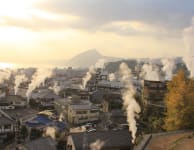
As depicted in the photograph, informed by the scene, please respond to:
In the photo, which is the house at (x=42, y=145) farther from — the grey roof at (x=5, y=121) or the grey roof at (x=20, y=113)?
the grey roof at (x=20, y=113)

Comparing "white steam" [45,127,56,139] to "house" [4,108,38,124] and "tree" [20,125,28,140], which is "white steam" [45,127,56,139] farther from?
"house" [4,108,38,124]

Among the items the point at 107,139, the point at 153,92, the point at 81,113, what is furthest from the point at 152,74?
the point at 107,139

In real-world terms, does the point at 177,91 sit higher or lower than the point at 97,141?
higher

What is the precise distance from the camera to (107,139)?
21.5 meters

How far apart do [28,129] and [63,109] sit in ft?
33.6

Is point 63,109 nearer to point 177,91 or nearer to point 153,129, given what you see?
point 153,129

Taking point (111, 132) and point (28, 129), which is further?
point (28, 129)

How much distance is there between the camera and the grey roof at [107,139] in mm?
21234

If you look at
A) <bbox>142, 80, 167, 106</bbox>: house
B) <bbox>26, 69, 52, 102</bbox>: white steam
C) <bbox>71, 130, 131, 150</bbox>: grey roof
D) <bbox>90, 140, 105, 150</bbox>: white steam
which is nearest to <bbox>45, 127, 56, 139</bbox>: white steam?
<bbox>71, 130, 131, 150</bbox>: grey roof

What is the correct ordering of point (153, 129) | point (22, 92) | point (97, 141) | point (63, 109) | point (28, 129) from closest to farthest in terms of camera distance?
point (97, 141), point (153, 129), point (28, 129), point (63, 109), point (22, 92)

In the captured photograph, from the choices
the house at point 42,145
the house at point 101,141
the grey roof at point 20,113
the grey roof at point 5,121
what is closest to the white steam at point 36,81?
the grey roof at point 20,113

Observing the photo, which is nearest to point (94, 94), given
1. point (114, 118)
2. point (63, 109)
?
point (63, 109)

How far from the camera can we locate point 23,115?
3581 centimetres

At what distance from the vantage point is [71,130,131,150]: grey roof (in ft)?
69.7
